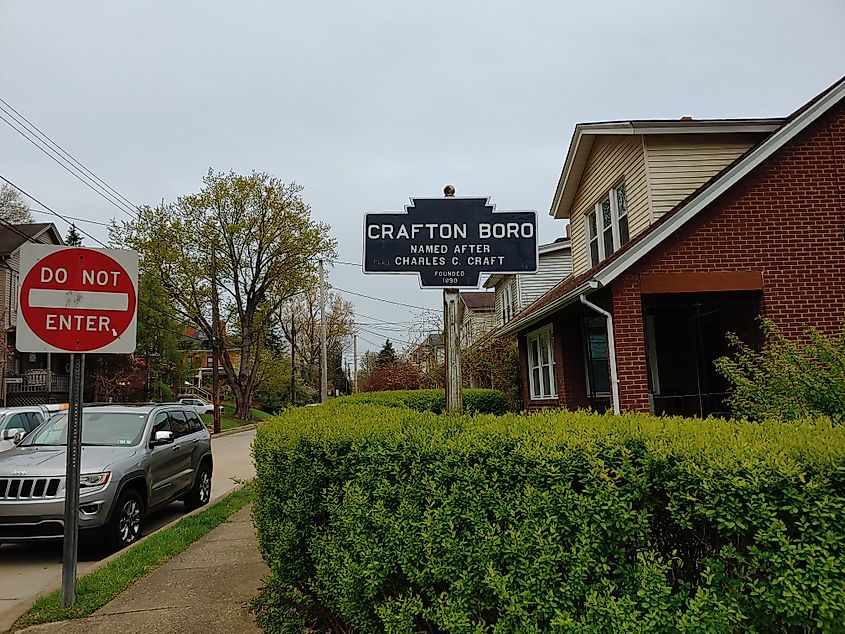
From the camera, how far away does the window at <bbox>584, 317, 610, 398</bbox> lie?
43.3 feet

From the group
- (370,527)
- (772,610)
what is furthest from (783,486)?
(370,527)

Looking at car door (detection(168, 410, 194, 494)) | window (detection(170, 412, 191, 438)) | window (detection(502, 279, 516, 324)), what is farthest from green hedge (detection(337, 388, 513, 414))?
window (detection(502, 279, 516, 324))

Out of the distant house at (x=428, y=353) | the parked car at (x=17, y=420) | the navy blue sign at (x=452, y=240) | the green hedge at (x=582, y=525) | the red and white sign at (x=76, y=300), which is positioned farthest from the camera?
the distant house at (x=428, y=353)

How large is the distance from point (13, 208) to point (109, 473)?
4847 centimetres

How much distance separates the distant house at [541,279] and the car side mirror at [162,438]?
17.4 meters

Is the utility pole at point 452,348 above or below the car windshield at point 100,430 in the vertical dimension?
above

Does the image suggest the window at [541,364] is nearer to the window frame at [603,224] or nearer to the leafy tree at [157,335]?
the window frame at [603,224]

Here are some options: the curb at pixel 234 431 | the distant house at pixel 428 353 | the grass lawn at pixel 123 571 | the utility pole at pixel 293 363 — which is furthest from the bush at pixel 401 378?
the grass lawn at pixel 123 571

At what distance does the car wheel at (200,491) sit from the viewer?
11195mm

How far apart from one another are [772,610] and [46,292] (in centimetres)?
550

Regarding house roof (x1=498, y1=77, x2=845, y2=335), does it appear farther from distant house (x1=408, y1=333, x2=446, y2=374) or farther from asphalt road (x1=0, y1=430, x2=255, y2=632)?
distant house (x1=408, y1=333, x2=446, y2=374)

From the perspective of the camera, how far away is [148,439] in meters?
9.55

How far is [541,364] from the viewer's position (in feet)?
54.9

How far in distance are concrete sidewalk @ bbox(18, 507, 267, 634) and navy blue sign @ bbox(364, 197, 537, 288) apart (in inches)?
117
